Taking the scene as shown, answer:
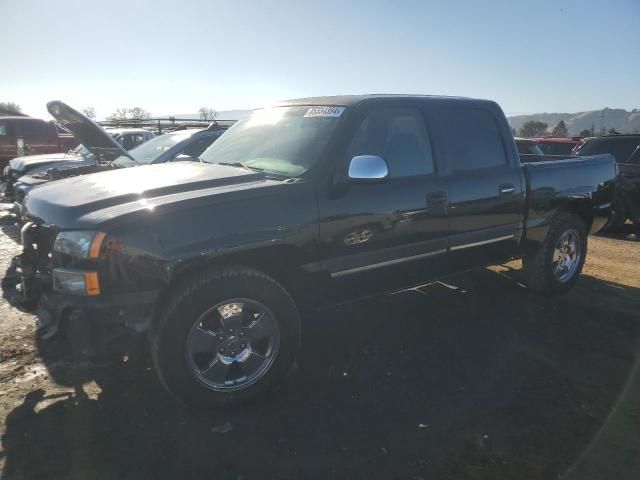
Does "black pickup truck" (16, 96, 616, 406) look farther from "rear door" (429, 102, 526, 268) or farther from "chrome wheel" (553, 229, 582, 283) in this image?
"chrome wheel" (553, 229, 582, 283)

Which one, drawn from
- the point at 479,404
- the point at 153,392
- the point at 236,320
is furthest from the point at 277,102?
the point at 479,404

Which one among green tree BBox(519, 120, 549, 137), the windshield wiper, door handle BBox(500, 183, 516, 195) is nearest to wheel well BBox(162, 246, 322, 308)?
the windshield wiper

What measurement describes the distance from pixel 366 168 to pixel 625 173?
8003 millimetres

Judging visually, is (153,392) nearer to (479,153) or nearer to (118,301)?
(118,301)

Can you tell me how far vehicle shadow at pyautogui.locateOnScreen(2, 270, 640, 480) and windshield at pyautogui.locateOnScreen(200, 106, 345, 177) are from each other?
58.8 inches

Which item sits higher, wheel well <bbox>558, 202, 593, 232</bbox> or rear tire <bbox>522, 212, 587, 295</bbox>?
wheel well <bbox>558, 202, 593, 232</bbox>

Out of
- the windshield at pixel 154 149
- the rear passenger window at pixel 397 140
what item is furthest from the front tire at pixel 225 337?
the windshield at pixel 154 149

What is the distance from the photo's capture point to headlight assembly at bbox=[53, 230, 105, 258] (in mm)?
2564

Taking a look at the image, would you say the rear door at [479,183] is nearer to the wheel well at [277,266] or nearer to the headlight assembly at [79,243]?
the wheel well at [277,266]

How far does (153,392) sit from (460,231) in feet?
8.60

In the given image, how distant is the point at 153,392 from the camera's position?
309 centimetres

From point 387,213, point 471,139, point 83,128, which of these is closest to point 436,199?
point 387,213

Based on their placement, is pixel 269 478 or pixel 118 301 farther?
pixel 118 301

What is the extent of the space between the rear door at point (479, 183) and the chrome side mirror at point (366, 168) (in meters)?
0.94
